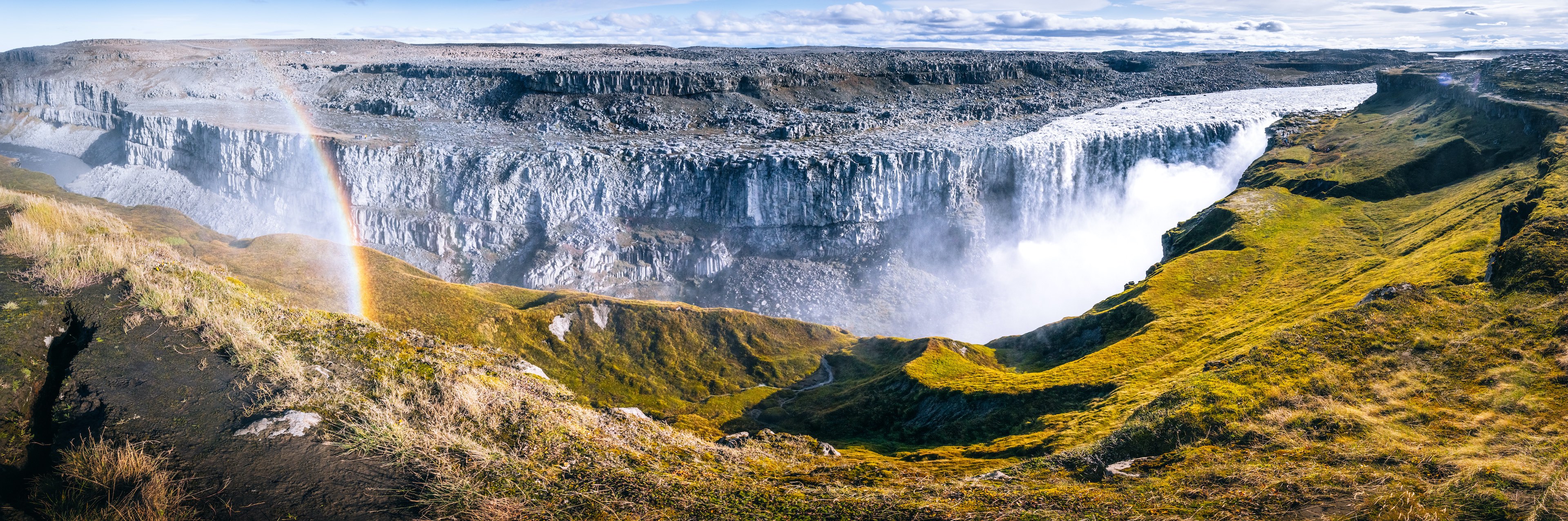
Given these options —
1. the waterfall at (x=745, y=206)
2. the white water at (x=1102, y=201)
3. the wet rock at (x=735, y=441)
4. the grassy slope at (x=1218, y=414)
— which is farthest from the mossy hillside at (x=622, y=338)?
the white water at (x=1102, y=201)

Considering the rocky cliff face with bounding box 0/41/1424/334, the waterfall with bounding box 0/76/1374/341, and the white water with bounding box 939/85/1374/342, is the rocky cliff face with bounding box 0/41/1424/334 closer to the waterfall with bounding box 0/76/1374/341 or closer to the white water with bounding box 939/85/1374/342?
the waterfall with bounding box 0/76/1374/341

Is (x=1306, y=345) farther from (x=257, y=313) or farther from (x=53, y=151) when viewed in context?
(x=53, y=151)

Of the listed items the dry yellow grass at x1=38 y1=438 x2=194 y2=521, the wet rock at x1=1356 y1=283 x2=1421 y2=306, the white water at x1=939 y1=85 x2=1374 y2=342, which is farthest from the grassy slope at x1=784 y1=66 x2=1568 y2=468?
the dry yellow grass at x1=38 y1=438 x2=194 y2=521

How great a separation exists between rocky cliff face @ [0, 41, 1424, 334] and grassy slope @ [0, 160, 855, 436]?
2745 cm

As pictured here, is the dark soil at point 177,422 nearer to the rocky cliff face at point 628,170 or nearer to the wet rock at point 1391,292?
the wet rock at point 1391,292

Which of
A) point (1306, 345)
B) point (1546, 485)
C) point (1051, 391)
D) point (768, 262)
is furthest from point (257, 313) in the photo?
point (768, 262)

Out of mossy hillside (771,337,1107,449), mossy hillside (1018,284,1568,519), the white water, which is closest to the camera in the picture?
mossy hillside (1018,284,1568,519)

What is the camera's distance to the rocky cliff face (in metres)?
69.2

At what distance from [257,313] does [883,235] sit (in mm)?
66202

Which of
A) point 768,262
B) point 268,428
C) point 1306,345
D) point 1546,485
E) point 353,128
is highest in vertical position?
point 353,128

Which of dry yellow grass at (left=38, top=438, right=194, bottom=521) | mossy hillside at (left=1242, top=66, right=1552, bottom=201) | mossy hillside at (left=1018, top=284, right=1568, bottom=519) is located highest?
mossy hillside at (left=1242, top=66, right=1552, bottom=201)

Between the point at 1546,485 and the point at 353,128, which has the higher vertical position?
the point at 353,128

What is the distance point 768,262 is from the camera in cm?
7250

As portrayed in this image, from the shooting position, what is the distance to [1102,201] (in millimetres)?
79125
